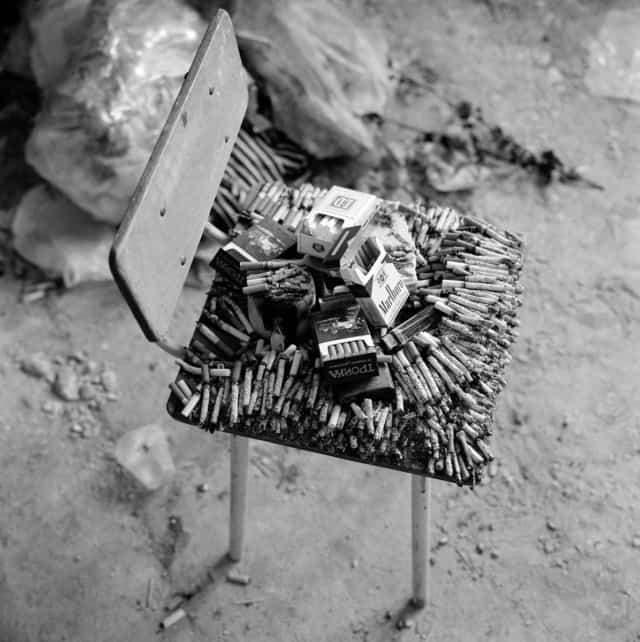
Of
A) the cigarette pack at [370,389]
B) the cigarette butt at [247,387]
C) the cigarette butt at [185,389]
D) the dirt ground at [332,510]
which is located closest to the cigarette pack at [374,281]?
the cigarette pack at [370,389]

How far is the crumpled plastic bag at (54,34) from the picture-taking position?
8.29 feet

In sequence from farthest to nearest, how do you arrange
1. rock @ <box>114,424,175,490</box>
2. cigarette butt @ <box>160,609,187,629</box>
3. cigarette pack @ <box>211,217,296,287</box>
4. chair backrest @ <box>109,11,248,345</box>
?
1. rock @ <box>114,424,175,490</box>
2. cigarette butt @ <box>160,609,187,629</box>
3. cigarette pack @ <box>211,217,296,287</box>
4. chair backrest @ <box>109,11,248,345</box>

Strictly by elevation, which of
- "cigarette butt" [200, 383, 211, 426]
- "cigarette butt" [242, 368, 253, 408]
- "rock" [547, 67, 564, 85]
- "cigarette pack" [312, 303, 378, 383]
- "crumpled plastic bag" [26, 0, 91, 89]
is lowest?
"crumpled plastic bag" [26, 0, 91, 89]

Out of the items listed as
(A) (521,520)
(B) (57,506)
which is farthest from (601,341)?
(B) (57,506)

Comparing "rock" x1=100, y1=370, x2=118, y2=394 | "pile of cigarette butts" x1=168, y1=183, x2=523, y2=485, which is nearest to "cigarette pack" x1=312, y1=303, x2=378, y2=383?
"pile of cigarette butts" x1=168, y1=183, x2=523, y2=485

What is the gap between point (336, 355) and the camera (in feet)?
4.61

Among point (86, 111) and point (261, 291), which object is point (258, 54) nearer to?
point (86, 111)

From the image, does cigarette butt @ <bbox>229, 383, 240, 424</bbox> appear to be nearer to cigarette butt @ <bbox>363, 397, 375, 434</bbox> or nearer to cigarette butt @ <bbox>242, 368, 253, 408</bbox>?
cigarette butt @ <bbox>242, 368, 253, 408</bbox>

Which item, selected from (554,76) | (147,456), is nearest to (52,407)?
(147,456)

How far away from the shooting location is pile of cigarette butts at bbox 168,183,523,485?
1.43 m

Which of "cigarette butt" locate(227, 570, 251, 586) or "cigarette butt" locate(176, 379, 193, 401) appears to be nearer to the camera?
"cigarette butt" locate(176, 379, 193, 401)

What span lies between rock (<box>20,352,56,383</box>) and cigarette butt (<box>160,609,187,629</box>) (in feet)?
2.46

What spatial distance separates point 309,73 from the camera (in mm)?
2600

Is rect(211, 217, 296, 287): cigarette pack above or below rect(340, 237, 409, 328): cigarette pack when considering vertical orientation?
below
